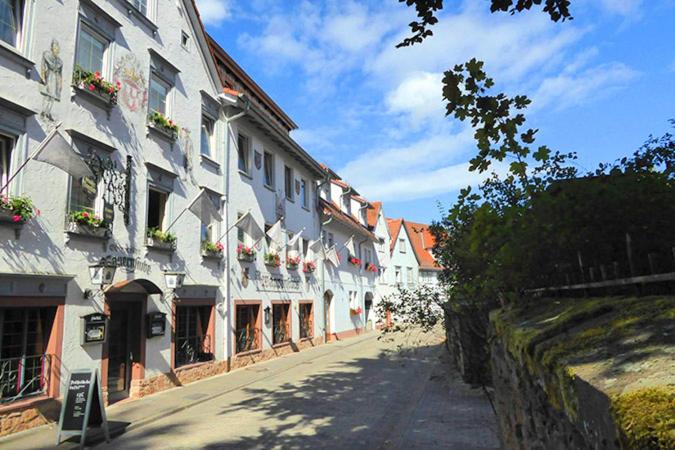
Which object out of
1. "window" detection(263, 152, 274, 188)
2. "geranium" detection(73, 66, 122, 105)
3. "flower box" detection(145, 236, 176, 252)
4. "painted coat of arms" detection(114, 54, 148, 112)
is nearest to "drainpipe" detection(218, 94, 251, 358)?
"flower box" detection(145, 236, 176, 252)

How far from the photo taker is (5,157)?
8.95m

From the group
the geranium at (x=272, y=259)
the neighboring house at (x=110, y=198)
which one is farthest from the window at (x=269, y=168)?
the neighboring house at (x=110, y=198)

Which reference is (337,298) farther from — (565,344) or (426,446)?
(565,344)

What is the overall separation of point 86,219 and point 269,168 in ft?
34.7

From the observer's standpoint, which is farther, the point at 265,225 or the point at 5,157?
the point at 265,225

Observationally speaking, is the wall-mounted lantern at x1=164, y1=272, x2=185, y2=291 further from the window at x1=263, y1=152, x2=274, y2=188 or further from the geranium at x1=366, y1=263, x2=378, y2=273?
the geranium at x1=366, y1=263, x2=378, y2=273

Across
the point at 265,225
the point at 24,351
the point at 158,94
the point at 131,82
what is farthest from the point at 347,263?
the point at 24,351

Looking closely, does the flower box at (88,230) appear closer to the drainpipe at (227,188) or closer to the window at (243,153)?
the drainpipe at (227,188)

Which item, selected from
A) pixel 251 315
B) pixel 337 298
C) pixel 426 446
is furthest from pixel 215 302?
pixel 337 298

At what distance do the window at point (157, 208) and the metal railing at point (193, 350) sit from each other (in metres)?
3.26

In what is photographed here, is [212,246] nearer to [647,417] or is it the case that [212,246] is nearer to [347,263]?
[647,417]

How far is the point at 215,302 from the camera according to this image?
15.2m

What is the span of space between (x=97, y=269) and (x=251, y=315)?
814 centimetres

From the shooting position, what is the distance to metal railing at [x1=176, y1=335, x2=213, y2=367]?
1380 centimetres
